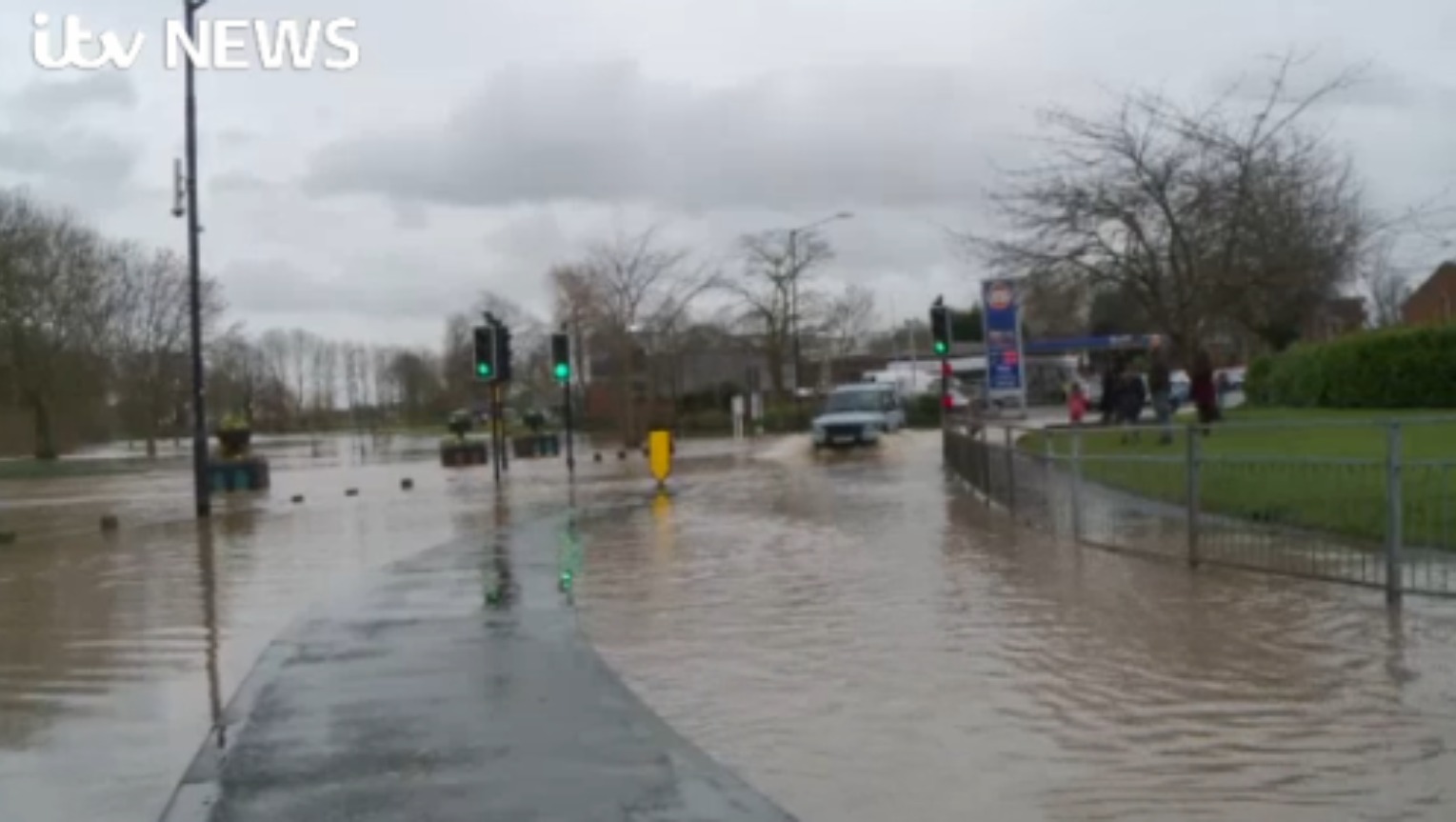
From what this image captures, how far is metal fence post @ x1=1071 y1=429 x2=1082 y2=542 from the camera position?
54.5ft

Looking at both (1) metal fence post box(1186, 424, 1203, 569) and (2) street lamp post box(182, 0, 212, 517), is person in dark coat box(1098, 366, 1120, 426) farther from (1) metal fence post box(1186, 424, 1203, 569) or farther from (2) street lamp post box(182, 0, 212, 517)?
(1) metal fence post box(1186, 424, 1203, 569)

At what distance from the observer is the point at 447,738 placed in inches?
329

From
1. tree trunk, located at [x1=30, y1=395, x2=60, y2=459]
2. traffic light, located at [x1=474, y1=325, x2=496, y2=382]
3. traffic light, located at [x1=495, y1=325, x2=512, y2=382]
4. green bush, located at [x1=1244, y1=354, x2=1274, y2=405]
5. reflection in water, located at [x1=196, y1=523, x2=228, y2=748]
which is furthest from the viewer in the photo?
tree trunk, located at [x1=30, y1=395, x2=60, y2=459]

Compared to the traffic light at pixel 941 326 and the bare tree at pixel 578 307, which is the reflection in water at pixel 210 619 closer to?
the traffic light at pixel 941 326

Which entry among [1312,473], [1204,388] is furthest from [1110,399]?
[1312,473]

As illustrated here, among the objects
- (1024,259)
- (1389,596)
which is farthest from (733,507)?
(1389,596)

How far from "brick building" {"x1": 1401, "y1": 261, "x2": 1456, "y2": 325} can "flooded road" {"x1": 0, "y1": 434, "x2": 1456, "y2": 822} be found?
62067mm

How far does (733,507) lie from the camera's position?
2433 cm

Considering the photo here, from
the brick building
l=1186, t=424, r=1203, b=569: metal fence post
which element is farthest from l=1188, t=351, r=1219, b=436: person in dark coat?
the brick building

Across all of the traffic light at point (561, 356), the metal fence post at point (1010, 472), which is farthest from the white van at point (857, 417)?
the metal fence post at point (1010, 472)

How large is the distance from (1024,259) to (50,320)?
36.8 metres

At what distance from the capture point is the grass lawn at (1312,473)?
11562 millimetres

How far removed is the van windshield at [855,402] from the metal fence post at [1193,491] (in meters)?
35.1

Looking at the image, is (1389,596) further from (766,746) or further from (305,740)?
(305,740)
